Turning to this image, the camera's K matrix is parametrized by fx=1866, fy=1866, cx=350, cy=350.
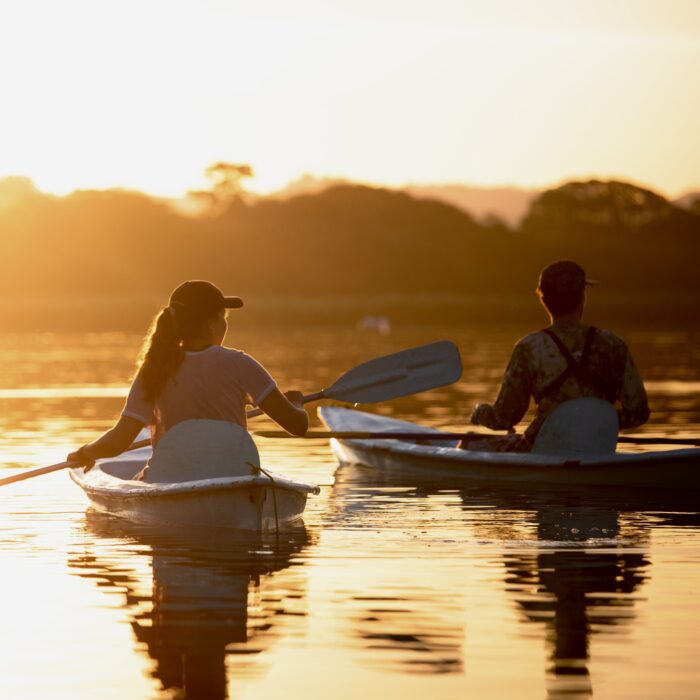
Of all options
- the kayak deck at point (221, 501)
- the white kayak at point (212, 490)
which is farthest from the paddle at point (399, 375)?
the white kayak at point (212, 490)

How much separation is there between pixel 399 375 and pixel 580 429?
5.01 feet

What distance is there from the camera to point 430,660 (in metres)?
6.89

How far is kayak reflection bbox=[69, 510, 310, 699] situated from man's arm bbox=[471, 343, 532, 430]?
6.36ft

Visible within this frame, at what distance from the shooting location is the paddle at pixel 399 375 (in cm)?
1299

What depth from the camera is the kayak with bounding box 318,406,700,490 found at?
12508mm

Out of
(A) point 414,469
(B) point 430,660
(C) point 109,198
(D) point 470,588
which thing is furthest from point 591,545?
(C) point 109,198

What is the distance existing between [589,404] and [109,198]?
7490 inches

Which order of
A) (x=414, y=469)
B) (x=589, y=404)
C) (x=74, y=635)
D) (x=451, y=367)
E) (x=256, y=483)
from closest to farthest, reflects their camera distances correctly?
(x=74, y=635) < (x=256, y=483) < (x=589, y=404) < (x=451, y=367) < (x=414, y=469)

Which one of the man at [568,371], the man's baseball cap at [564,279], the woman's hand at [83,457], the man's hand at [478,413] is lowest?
the woman's hand at [83,457]

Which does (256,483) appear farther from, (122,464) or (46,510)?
(122,464)

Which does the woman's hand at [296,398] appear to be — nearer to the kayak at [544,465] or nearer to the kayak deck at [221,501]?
the kayak deck at [221,501]

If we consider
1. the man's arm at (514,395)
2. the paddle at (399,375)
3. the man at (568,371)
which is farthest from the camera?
the paddle at (399,375)

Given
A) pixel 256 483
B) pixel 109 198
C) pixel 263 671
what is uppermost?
pixel 109 198

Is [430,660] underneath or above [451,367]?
underneath
